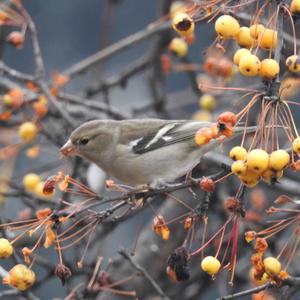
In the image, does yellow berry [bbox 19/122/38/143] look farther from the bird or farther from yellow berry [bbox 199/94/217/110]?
yellow berry [bbox 199/94/217/110]

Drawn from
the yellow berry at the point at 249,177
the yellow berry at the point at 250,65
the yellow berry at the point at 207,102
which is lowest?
the yellow berry at the point at 207,102

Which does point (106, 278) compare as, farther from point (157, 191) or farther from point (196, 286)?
point (196, 286)

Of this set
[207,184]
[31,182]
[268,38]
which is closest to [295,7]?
[268,38]

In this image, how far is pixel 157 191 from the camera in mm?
3150

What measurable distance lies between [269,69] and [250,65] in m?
0.08

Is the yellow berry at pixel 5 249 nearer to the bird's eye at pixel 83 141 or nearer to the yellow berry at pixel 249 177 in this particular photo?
the yellow berry at pixel 249 177

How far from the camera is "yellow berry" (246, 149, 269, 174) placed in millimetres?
2521

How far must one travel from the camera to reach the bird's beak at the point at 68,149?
13.0 ft

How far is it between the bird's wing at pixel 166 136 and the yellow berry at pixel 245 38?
3.76 ft

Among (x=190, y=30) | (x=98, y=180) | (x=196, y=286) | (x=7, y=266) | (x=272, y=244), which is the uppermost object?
(x=190, y=30)

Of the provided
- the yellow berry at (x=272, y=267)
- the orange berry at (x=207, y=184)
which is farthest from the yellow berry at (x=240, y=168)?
the yellow berry at (x=272, y=267)

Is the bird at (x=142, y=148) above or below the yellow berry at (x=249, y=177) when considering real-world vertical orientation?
below

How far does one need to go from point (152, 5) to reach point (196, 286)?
395cm

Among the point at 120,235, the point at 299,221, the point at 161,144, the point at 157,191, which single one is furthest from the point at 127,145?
the point at 120,235
